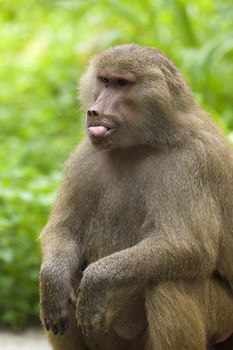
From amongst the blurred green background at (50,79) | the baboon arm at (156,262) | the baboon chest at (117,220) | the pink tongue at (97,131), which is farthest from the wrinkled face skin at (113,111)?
the blurred green background at (50,79)

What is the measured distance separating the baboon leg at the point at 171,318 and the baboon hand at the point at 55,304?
467 mm

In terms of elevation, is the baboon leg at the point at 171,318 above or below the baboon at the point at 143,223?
below

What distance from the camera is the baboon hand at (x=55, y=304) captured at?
5.05 meters

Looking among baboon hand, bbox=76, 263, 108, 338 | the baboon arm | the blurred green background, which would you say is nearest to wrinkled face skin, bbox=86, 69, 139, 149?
the baboon arm

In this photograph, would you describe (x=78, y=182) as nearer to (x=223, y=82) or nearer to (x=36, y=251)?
(x=36, y=251)

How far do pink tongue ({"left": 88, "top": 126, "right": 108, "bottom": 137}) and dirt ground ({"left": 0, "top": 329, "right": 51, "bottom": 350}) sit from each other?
7.80ft

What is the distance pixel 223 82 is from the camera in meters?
9.28

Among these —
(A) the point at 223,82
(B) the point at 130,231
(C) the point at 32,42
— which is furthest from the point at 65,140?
(B) the point at 130,231

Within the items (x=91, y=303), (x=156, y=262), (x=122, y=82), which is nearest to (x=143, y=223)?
(x=156, y=262)

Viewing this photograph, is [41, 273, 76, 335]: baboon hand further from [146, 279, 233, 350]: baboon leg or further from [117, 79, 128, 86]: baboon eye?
[117, 79, 128, 86]: baboon eye

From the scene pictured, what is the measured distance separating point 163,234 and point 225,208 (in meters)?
0.41

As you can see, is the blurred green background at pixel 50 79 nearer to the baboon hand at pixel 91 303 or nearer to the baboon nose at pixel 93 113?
the baboon hand at pixel 91 303

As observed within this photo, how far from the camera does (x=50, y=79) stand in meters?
10.9

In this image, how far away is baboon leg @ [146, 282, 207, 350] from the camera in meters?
4.82
